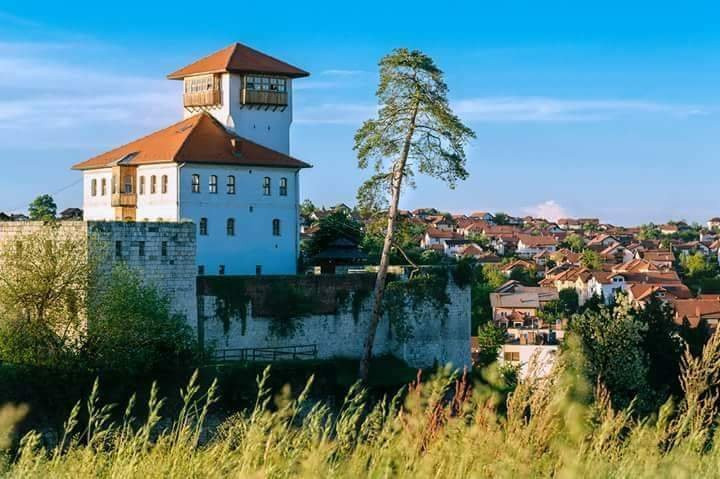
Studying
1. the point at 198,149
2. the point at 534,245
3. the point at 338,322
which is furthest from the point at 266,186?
the point at 534,245

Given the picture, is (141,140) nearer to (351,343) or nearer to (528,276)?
(351,343)

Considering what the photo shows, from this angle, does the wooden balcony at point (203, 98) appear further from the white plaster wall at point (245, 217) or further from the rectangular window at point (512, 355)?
the rectangular window at point (512, 355)

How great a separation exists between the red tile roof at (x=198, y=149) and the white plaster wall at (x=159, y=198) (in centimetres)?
26

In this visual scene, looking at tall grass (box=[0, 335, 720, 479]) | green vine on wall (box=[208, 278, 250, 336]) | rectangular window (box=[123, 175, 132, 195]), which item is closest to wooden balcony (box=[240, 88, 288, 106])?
rectangular window (box=[123, 175, 132, 195])

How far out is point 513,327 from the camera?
86438mm

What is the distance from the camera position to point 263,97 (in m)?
43.7

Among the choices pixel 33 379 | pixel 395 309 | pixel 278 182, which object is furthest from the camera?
pixel 278 182

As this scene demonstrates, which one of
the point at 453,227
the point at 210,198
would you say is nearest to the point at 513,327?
the point at 210,198

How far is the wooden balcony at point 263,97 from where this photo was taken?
4328 centimetres

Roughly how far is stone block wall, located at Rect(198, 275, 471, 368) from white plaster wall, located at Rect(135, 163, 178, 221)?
4.89 metres

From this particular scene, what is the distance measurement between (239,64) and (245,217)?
6064 millimetres

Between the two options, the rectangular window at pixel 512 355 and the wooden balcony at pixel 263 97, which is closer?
the wooden balcony at pixel 263 97

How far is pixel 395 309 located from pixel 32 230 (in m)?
10.9

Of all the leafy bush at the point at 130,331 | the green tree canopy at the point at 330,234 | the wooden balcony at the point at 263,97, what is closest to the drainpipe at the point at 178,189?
the wooden balcony at the point at 263,97
